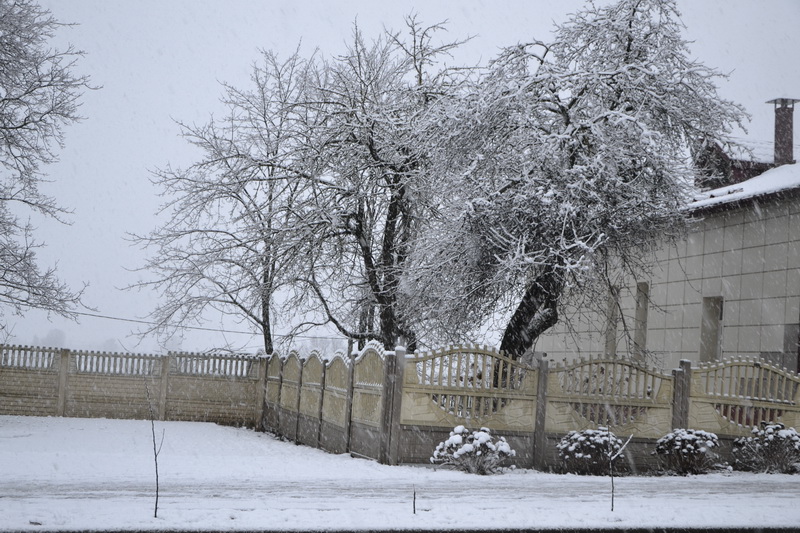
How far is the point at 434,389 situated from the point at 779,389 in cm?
772

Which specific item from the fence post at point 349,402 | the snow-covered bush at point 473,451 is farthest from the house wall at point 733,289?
the snow-covered bush at point 473,451

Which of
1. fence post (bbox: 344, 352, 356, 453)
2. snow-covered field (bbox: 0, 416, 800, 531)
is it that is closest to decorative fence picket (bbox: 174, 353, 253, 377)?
snow-covered field (bbox: 0, 416, 800, 531)

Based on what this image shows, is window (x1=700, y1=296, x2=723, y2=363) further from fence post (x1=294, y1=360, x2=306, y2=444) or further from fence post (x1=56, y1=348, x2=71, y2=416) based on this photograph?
fence post (x1=56, y1=348, x2=71, y2=416)

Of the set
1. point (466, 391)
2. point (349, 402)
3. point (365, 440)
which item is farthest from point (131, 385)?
point (466, 391)

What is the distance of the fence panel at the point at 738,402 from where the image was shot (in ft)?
48.8

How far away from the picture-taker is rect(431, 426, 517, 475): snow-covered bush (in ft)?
41.3

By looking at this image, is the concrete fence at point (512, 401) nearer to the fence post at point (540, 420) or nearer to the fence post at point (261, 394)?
the fence post at point (540, 420)

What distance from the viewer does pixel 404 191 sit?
1906 centimetres

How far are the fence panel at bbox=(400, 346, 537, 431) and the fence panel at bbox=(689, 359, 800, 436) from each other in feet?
10.8

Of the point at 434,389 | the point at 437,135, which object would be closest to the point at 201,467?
the point at 434,389

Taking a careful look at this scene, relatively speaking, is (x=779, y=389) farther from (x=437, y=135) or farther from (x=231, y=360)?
(x=231, y=360)

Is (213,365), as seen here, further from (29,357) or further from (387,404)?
(387,404)

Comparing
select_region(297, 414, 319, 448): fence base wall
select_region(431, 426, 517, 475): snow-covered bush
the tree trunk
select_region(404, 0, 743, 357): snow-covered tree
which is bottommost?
select_region(297, 414, 319, 448): fence base wall

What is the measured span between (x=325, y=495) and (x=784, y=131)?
19.8 m
